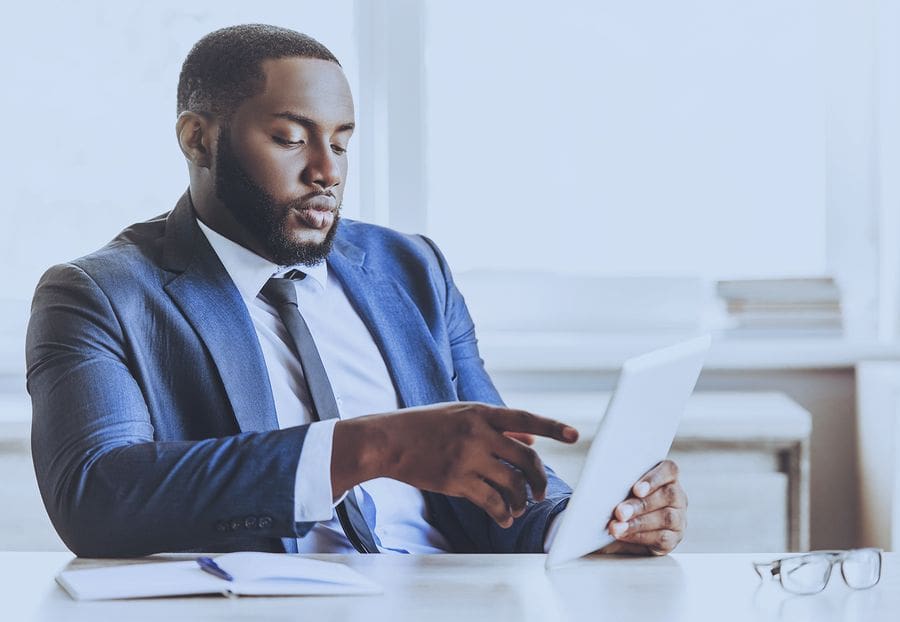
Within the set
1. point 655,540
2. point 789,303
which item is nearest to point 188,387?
point 655,540

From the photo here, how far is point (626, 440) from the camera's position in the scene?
115 centimetres

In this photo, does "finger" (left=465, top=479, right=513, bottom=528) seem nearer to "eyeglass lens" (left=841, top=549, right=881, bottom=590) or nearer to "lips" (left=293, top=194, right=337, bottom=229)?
"eyeglass lens" (left=841, top=549, right=881, bottom=590)

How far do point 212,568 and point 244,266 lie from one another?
61cm

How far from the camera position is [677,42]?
274cm

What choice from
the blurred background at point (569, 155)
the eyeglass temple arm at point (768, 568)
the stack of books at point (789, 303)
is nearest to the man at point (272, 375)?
the eyeglass temple arm at point (768, 568)

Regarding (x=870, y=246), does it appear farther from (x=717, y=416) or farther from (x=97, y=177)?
(x=97, y=177)

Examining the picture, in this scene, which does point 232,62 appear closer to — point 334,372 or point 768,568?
point 334,372

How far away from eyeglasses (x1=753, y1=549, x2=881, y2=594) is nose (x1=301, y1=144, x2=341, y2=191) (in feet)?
2.82

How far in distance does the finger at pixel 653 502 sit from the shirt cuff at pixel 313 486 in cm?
34

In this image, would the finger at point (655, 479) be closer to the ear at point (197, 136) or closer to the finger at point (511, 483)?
the finger at point (511, 483)

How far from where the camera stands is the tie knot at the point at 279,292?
163 cm

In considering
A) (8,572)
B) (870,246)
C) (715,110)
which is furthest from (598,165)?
(8,572)

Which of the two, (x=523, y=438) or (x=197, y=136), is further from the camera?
(x=197, y=136)

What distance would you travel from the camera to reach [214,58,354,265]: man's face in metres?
1.62
